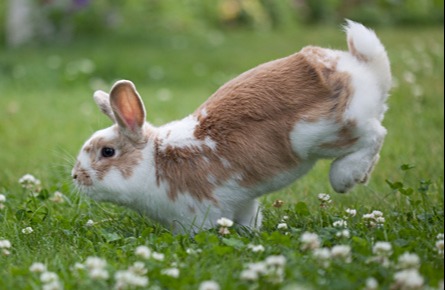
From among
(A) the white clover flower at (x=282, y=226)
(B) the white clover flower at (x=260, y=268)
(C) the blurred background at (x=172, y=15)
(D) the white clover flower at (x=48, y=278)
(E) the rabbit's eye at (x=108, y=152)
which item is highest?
(E) the rabbit's eye at (x=108, y=152)

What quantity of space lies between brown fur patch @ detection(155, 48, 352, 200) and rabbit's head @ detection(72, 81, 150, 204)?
147mm

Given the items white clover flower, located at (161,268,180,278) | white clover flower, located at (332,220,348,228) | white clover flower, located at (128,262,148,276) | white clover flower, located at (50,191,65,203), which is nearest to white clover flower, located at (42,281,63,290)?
white clover flower, located at (128,262,148,276)

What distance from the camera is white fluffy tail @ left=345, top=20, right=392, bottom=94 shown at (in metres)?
4.01

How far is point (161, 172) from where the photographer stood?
3.98 metres

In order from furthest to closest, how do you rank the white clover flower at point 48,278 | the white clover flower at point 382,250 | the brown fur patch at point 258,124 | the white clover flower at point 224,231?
the brown fur patch at point 258,124, the white clover flower at point 224,231, the white clover flower at point 382,250, the white clover flower at point 48,278

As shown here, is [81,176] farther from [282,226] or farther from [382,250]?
[382,250]

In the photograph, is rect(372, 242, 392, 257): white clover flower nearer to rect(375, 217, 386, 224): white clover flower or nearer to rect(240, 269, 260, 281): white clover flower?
rect(240, 269, 260, 281): white clover flower

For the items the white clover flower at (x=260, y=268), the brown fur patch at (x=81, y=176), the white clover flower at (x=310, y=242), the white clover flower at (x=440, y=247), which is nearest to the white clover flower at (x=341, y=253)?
the white clover flower at (x=310, y=242)

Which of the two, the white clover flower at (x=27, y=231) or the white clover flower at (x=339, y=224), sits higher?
the white clover flower at (x=27, y=231)

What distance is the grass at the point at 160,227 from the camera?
3.18 metres

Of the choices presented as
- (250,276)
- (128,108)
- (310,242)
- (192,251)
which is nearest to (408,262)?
(310,242)

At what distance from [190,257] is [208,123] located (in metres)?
0.85

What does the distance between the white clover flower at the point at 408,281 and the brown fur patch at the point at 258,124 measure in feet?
4.08

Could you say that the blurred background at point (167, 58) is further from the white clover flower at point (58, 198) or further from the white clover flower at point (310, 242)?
the white clover flower at point (310, 242)
